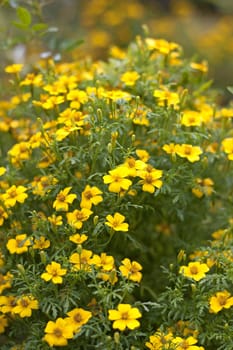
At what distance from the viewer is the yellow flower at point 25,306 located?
170 centimetres

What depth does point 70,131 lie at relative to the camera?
6.11ft

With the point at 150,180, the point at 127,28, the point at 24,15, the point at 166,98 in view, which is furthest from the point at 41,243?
the point at 127,28

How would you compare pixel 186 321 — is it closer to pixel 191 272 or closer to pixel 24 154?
pixel 191 272

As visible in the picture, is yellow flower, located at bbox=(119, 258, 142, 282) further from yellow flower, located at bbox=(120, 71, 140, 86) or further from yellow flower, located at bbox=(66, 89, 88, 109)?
yellow flower, located at bbox=(120, 71, 140, 86)

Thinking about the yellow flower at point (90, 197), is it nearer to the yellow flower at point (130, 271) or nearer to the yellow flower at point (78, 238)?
the yellow flower at point (78, 238)

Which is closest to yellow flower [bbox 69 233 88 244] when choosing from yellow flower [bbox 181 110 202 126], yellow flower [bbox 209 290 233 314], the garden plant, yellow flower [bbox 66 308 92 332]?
the garden plant

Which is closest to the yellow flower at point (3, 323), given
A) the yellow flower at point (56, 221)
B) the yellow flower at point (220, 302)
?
the yellow flower at point (56, 221)

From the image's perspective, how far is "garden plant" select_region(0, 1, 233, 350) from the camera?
1715 mm

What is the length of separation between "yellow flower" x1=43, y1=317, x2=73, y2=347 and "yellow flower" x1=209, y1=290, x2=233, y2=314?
1.48ft

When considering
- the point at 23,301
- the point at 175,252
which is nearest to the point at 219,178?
the point at 175,252

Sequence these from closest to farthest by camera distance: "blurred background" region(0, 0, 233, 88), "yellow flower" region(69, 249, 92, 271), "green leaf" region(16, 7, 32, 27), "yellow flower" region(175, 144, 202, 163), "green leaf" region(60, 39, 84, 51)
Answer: "yellow flower" region(69, 249, 92, 271) → "yellow flower" region(175, 144, 202, 163) → "green leaf" region(16, 7, 32, 27) → "green leaf" region(60, 39, 84, 51) → "blurred background" region(0, 0, 233, 88)

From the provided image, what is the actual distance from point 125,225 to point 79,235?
6.1 inches

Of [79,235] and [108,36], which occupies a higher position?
[79,235]

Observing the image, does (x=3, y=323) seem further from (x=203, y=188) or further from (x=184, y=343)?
(x=203, y=188)
